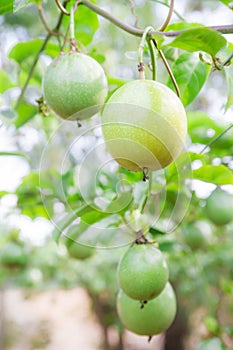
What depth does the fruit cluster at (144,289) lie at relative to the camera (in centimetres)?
88

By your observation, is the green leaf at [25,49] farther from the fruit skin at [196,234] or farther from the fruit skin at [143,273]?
the fruit skin at [196,234]

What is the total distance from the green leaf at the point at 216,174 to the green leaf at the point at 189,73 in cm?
14

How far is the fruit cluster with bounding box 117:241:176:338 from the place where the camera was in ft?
2.88

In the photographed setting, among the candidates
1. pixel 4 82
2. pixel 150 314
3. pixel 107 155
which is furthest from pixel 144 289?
pixel 4 82

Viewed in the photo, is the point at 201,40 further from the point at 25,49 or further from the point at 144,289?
the point at 25,49

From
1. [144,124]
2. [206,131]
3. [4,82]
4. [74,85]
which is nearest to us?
[144,124]

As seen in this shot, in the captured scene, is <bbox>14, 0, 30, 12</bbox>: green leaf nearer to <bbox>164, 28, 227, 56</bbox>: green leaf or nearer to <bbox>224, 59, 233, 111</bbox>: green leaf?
<bbox>164, 28, 227, 56</bbox>: green leaf

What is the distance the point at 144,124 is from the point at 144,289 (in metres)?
0.38

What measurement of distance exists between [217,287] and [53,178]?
200 centimetres

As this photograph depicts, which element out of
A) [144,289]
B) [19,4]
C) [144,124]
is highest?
[19,4]

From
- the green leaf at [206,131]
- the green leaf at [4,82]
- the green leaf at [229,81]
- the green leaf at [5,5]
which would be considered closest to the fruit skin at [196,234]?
the green leaf at [206,131]

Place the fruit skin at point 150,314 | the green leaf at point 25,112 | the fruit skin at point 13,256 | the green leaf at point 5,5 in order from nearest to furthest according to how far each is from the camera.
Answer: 1. the green leaf at point 5,5
2. the fruit skin at point 150,314
3. the green leaf at point 25,112
4. the fruit skin at point 13,256

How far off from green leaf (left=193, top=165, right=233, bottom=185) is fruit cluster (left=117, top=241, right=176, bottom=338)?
0.54 feet

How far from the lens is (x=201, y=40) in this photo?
0.63 m
